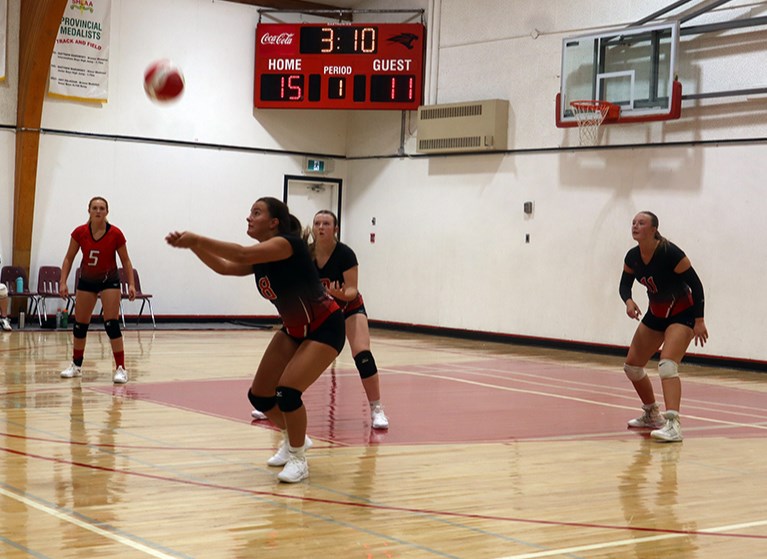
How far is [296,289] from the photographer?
21.8 feet

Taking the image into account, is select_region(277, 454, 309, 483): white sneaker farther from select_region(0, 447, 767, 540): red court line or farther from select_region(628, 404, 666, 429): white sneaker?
select_region(628, 404, 666, 429): white sneaker

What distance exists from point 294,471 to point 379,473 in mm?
703

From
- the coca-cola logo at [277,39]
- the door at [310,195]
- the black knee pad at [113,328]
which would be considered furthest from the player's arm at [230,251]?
the door at [310,195]

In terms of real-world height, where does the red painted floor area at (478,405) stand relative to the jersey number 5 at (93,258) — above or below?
below

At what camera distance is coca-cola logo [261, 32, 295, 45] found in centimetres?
2077

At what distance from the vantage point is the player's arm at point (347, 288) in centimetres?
878

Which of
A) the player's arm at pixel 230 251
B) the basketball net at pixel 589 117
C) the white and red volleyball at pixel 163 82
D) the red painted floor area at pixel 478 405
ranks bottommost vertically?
the red painted floor area at pixel 478 405

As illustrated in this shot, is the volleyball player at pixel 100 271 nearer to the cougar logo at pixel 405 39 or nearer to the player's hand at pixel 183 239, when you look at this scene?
the player's hand at pixel 183 239

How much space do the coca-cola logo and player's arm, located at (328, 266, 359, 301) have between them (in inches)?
504

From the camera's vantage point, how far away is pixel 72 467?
695cm

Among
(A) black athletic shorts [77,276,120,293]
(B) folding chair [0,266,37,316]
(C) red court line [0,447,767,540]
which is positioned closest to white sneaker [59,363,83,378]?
(A) black athletic shorts [77,276,120,293]

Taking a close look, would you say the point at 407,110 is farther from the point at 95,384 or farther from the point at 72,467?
the point at 72,467

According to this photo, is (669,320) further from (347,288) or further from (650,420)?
(347,288)

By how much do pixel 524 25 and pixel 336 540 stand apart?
1523 centimetres
